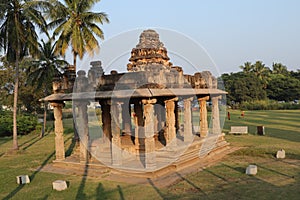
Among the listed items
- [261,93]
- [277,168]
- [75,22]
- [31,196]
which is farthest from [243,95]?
[31,196]

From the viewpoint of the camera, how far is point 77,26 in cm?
2167

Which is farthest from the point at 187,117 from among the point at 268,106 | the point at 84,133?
the point at 268,106

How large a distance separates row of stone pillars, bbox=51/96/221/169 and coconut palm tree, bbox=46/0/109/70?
7444mm

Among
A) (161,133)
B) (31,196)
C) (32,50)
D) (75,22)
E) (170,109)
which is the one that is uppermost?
(75,22)

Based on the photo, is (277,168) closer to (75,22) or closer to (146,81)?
(146,81)

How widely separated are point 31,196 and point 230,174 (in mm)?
7266

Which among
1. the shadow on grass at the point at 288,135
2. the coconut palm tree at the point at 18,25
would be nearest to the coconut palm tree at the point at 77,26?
the coconut palm tree at the point at 18,25

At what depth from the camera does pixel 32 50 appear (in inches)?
784

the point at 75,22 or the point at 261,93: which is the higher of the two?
the point at 75,22

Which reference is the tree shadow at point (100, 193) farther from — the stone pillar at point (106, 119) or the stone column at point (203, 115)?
the stone column at point (203, 115)

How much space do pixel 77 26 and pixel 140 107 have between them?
9.30m

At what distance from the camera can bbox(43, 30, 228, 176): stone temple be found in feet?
38.2

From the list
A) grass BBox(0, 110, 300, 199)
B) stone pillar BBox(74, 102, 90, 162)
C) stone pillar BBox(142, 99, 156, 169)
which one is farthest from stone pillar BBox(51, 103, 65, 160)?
stone pillar BBox(142, 99, 156, 169)

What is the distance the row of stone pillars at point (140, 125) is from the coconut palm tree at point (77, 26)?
7444mm
